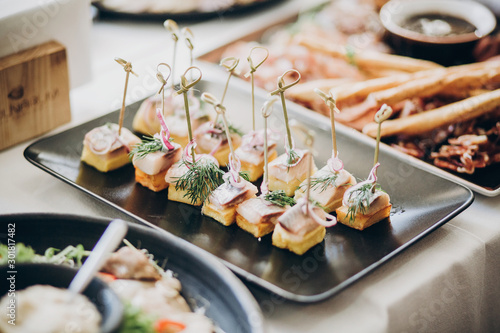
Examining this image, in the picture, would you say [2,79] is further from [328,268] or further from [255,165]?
[328,268]

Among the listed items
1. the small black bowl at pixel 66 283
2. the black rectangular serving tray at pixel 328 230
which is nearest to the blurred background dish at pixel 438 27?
the black rectangular serving tray at pixel 328 230

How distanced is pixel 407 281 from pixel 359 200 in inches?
9.9

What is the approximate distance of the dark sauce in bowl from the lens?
98.1 inches

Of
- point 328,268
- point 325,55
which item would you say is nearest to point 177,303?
point 328,268

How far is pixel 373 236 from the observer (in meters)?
1.54

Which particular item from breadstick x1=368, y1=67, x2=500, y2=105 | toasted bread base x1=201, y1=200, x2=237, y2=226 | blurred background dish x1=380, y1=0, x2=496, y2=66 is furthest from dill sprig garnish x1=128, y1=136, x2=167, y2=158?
blurred background dish x1=380, y1=0, x2=496, y2=66

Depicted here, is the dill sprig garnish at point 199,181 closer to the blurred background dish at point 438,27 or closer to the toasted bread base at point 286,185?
the toasted bread base at point 286,185

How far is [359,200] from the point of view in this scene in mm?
1548

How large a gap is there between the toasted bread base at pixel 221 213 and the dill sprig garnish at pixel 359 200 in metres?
0.32

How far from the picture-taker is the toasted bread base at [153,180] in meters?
1.70

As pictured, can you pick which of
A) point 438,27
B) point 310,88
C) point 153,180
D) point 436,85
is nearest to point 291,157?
point 153,180

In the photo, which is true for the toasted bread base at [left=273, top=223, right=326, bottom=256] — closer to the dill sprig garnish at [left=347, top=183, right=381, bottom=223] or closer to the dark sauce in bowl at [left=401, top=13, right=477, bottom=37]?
the dill sprig garnish at [left=347, top=183, right=381, bottom=223]

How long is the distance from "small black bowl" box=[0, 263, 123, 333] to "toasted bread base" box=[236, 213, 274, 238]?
57 cm

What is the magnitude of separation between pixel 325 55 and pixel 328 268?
132cm
